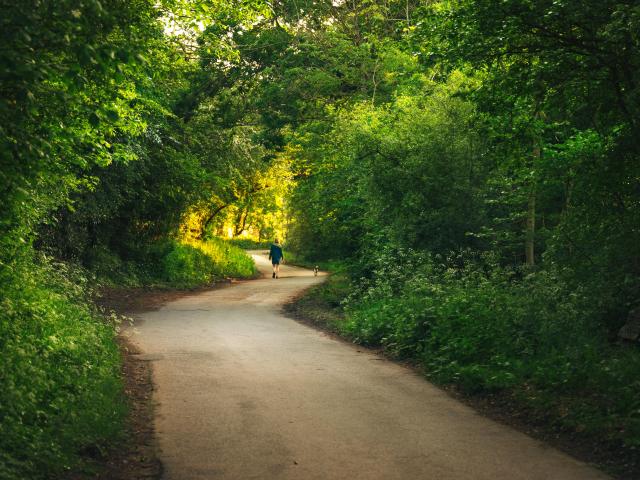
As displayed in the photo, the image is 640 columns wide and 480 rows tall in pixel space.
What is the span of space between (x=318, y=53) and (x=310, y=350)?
50.6 ft

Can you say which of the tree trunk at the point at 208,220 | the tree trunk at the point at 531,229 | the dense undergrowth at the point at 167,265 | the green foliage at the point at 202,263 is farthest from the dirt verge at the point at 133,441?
the tree trunk at the point at 208,220

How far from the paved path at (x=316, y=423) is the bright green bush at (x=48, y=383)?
76 centimetres

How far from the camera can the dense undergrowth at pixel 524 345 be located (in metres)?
7.93

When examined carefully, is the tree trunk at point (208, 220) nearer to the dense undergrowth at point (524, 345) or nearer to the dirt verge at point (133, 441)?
the dense undergrowth at point (524, 345)

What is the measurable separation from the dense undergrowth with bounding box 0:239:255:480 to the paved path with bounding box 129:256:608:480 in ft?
2.45

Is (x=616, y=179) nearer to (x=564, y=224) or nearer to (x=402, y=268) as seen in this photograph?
(x=564, y=224)

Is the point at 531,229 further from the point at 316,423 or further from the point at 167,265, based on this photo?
the point at 167,265

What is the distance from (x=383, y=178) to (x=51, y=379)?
1259cm

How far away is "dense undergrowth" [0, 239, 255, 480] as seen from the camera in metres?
5.89

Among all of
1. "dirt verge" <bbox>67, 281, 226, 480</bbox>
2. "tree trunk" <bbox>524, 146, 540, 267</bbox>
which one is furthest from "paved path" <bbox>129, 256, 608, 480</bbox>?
"tree trunk" <bbox>524, 146, 540, 267</bbox>

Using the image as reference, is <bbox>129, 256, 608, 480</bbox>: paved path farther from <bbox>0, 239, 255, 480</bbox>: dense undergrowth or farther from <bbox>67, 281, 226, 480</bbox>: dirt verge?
<bbox>0, 239, 255, 480</bbox>: dense undergrowth

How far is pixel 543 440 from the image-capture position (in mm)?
7578

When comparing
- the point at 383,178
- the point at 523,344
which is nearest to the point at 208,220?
the point at 383,178

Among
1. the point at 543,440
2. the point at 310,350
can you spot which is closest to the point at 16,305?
the point at 310,350
